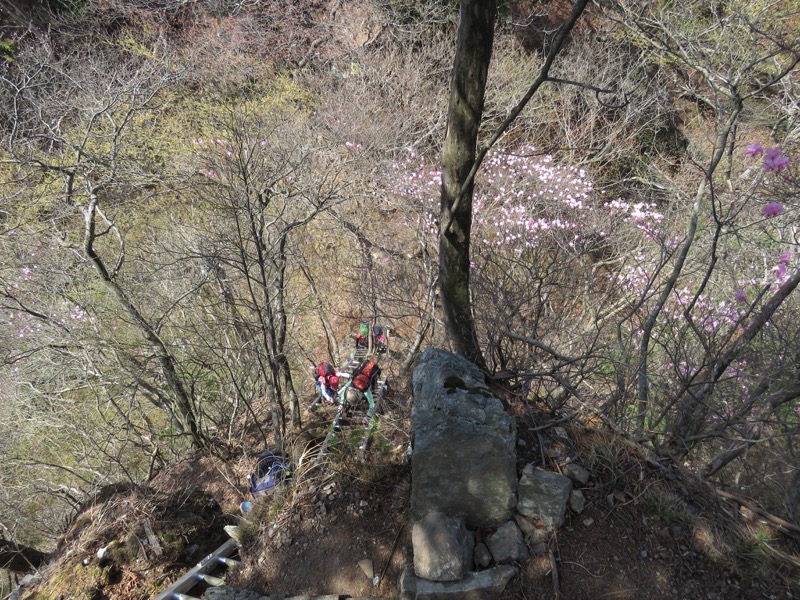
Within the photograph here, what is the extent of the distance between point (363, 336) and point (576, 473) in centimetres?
533

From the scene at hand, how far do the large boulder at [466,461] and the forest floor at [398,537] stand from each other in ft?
0.95

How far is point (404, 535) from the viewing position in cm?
275

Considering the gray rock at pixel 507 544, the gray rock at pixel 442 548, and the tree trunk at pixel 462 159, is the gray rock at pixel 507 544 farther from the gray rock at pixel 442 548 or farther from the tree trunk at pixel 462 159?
the tree trunk at pixel 462 159

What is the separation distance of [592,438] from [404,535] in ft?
4.36

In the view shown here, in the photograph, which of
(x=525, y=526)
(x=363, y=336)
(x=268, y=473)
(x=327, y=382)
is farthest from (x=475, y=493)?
(x=363, y=336)

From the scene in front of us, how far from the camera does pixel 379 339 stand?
745cm

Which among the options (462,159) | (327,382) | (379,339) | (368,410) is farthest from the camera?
(379,339)

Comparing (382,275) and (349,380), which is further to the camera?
(382,275)

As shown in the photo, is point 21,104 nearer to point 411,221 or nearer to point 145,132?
point 145,132

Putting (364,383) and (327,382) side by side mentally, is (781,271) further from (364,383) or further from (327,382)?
(327,382)

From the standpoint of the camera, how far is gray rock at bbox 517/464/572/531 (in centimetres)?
229

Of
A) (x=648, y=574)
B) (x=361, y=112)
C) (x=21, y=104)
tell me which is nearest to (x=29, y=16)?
(x=21, y=104)

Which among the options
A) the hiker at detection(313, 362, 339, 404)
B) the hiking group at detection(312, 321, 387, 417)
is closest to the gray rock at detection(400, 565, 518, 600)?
the hiking group at detection(312, 321, 387, 417)

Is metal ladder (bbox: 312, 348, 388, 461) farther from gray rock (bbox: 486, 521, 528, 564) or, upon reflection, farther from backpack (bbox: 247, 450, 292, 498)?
gray rock (bbox: 486, 521, 528, 564)
